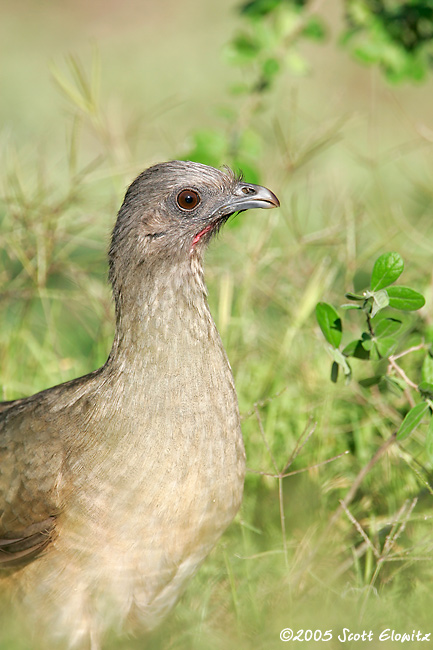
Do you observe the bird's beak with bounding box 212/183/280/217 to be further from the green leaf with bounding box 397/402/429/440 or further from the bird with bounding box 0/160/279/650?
the green leaf with bounding box 397/402/429/440

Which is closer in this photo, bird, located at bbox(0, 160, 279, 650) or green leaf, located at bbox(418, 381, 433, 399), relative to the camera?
bird, located at bbox(0, 160, 279, 650)

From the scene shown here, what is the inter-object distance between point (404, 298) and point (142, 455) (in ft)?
3.45

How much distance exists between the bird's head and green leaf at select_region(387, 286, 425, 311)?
0.53 meters

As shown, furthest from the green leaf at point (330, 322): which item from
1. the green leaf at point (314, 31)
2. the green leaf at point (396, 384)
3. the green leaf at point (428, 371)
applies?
the green leaf at point (314, 31)

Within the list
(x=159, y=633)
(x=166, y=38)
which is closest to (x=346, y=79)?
(x=166, y=38)

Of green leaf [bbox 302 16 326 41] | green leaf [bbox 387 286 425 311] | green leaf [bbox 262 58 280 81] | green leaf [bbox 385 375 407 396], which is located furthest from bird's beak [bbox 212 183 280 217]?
green leaf [bbox 302 16 326 41]

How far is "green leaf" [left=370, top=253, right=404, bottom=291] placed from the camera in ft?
9.09

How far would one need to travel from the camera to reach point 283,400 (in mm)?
4090

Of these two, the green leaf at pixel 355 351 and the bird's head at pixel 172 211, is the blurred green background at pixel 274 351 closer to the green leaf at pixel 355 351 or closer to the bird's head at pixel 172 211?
the green leaf at pixel 355 351

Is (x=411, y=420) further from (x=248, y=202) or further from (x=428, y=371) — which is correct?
(x=248, y=202)

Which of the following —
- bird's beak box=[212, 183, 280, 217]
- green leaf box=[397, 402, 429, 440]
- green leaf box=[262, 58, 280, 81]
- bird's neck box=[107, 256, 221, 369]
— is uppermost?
green leaf box=[262, 58, 280, 81]

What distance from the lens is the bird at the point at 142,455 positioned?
262 cm

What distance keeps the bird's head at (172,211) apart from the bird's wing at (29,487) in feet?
2.04

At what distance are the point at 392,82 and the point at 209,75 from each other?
7.32 meters
